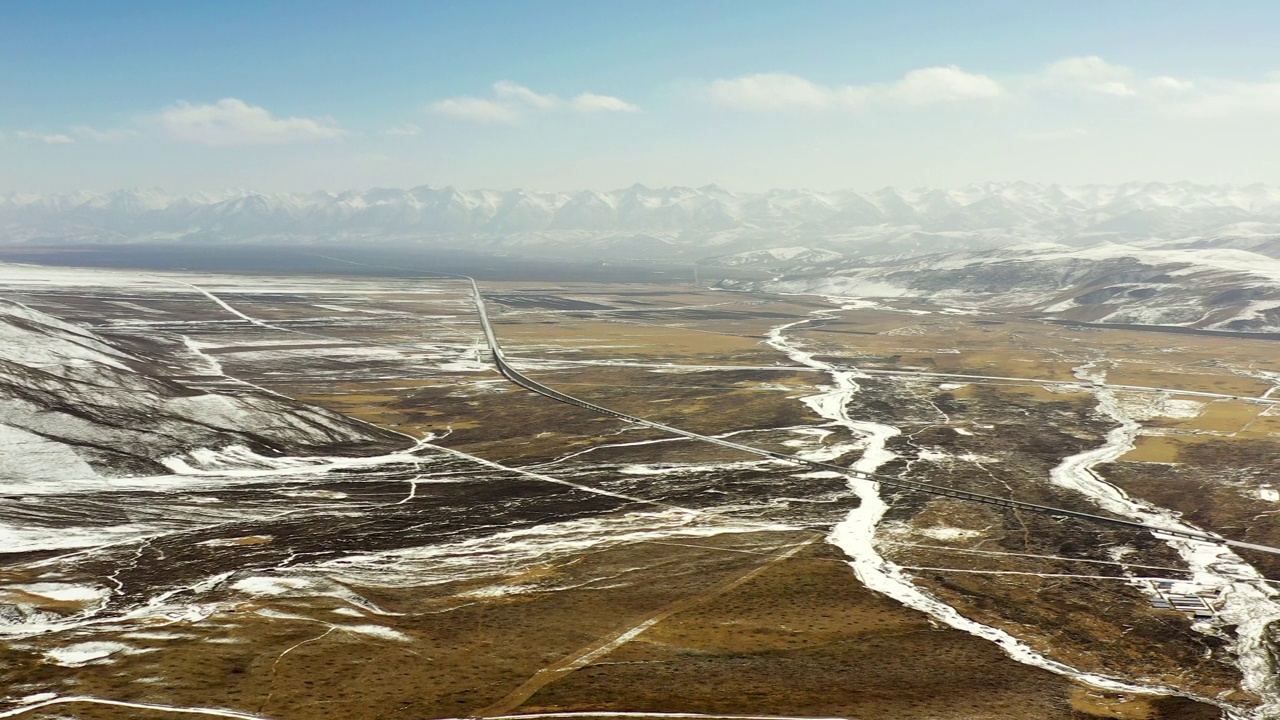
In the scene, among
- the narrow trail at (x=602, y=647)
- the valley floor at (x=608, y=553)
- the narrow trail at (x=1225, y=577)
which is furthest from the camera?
the narrow trail at (x=1225, y=577)

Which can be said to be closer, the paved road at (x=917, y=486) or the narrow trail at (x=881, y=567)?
the narrow trail at (x=881, y=567)

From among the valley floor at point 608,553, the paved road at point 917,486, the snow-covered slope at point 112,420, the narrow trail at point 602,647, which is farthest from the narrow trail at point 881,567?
the snow-covered slope at point 112,420

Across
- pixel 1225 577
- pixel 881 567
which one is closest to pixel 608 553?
pixel 881 567

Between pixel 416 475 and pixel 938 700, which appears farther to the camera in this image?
pixel 416 475

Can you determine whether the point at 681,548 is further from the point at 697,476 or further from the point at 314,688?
the point at 314,688

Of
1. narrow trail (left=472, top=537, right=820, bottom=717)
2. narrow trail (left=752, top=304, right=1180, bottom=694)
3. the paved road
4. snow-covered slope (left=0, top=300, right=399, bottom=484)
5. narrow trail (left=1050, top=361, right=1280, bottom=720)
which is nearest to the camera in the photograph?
narrow trail (left=472, top=537, right=820, bottom=717)

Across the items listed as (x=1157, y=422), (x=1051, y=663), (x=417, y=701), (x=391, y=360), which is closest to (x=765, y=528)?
(x=1051, y=663)

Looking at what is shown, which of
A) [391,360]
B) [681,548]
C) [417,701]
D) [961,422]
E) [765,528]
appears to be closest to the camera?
[417,701]

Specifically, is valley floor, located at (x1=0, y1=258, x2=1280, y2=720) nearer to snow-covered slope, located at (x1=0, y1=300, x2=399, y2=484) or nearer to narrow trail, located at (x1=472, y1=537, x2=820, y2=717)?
narrow trail, located at (x1=472, y1=537, x2=820, y2=717)

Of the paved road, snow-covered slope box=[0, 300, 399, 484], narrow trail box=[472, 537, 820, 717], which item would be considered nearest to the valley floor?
narrow trail box=[472, 537, 820, 717]

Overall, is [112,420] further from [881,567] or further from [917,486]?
[917,486]

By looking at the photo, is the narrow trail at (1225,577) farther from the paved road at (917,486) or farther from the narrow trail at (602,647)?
the narrow trail at (602,647)
